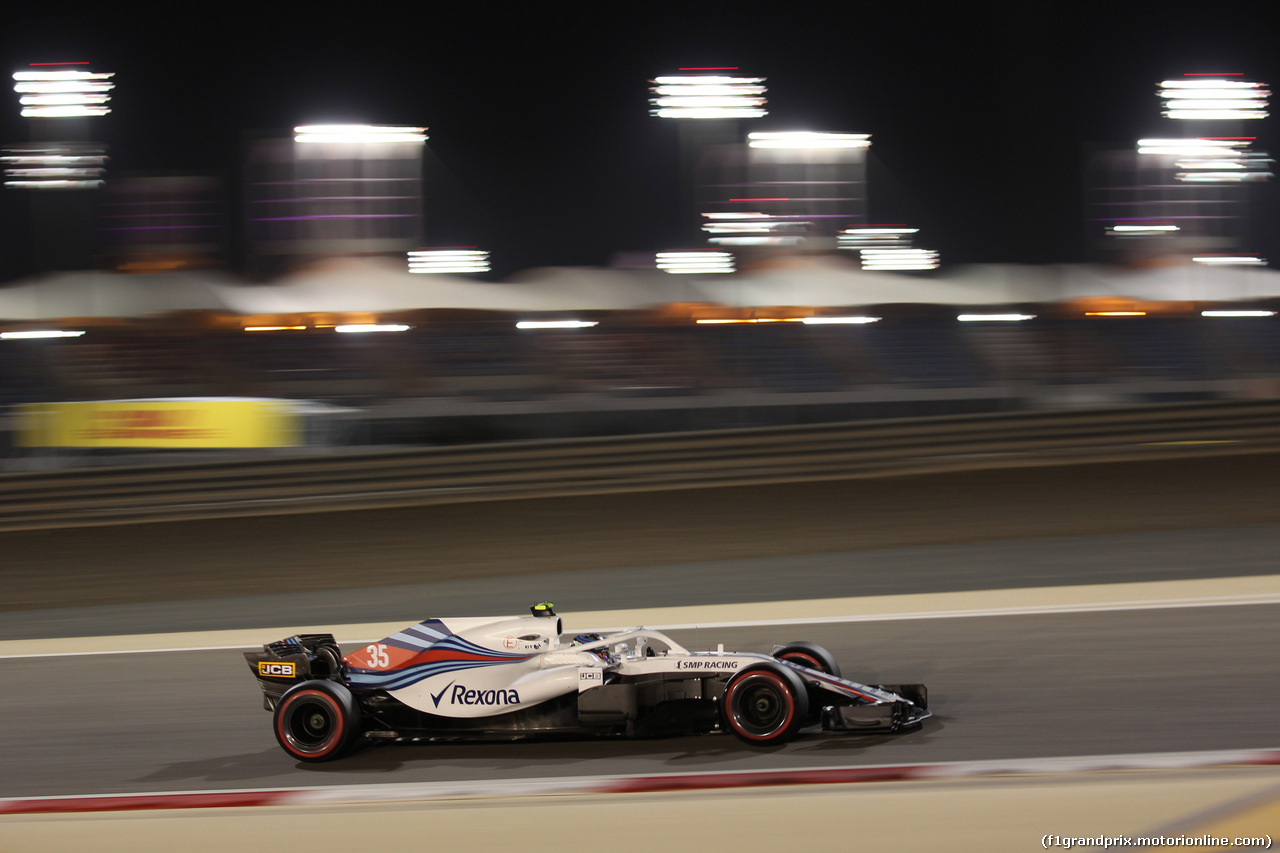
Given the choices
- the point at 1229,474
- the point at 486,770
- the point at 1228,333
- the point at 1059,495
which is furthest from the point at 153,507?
the point at 1228,333

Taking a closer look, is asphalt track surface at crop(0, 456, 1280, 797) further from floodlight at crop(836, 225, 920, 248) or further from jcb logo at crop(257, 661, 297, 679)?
floodlight at crop(836, 225, 920, 248)

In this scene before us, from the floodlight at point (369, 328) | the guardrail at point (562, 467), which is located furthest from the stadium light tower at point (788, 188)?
the guardrail at point (562, 467)

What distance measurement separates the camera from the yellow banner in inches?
497

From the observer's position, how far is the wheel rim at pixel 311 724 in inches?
206

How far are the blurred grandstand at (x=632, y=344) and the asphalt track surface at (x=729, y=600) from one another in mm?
5170

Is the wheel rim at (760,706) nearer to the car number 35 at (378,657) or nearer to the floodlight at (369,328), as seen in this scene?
the car number 35 at (378,657)

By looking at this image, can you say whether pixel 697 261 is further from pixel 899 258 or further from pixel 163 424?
pixel 163 424

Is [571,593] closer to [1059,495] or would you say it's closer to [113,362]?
[1059,495]

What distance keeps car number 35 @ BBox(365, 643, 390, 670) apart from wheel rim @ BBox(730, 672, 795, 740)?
1.61 m

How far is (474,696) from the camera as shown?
516 centimetres

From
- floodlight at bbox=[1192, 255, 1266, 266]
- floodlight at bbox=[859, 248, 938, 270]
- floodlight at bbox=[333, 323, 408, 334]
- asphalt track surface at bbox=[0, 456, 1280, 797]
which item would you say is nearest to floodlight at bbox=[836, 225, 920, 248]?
floodlight at bbox=[859, 248, 938, 270]

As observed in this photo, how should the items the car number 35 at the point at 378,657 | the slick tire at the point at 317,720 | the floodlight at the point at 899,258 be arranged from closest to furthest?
the slick tire at the point at 317,720 → the car number 35 at the point at 378,657 → the floodlight at the point at 899,258

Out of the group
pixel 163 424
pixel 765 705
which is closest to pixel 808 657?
pixel 765 705

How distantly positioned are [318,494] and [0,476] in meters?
3.12
